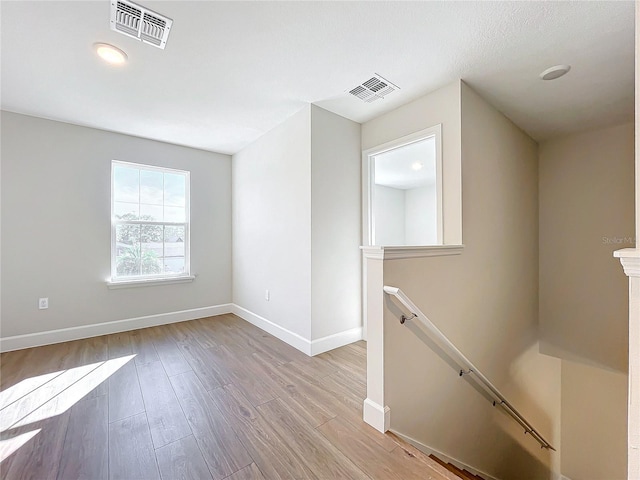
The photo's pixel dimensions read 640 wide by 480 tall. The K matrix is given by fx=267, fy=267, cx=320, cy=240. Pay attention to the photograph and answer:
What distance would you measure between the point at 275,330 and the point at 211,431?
164cm

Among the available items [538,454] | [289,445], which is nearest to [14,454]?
[289,445]

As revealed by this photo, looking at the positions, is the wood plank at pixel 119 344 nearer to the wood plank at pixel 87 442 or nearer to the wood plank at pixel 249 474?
the wood plank at pixel 87 442

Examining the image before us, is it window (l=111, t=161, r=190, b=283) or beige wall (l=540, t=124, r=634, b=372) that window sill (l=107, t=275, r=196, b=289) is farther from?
beige wall (l=540, t=124, r=634, b=372)

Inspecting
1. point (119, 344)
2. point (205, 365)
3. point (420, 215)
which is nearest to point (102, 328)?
point (119, 344)

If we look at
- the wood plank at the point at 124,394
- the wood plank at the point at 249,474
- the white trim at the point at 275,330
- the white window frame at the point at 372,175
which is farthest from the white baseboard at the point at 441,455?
the wood plank at the point at 124,394

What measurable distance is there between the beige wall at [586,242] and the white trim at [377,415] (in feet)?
11.8

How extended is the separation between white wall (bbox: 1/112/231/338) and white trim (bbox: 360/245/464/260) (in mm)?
3292

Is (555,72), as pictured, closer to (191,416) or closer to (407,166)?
(407,166)

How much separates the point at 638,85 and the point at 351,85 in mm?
1874

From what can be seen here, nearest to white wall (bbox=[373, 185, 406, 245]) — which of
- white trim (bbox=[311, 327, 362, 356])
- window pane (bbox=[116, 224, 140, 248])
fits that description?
white trim (bbox=[311, 327, 362, 356])

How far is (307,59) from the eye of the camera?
2121mm

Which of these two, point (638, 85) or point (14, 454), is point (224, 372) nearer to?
point (14, 454)

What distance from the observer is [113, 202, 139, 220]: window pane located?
352cm

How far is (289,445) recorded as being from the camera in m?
1.58
